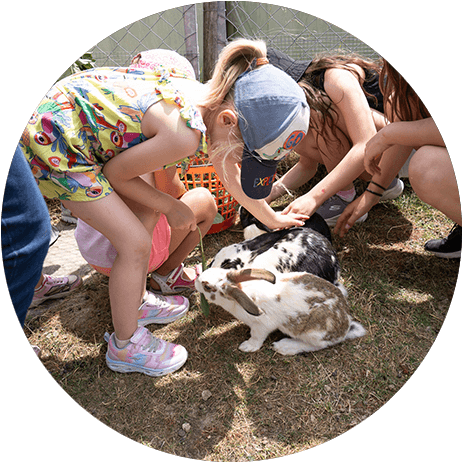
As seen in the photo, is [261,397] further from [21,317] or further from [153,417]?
[21,317]

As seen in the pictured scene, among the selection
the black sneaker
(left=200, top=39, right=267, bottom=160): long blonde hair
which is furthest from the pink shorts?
the black sneaker

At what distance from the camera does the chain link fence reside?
1091 mm

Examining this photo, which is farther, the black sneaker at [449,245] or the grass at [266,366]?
the black sneaker at [449,245]

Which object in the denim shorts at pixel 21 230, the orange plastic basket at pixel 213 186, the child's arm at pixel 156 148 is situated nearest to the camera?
the denim shorts at pixel 21 230

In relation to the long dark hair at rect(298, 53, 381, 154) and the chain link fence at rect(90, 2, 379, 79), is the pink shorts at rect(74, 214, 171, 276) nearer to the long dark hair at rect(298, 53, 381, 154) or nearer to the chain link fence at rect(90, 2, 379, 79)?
the chain link fence at rect(90, 2, 379, 79)

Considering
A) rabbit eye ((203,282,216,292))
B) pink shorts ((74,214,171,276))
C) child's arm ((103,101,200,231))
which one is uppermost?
child's arm ((103,101,200,231))

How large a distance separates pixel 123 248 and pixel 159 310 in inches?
15.0

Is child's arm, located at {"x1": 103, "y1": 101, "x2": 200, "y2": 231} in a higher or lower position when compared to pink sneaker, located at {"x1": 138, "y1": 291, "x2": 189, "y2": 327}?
higher

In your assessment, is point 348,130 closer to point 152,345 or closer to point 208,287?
point 208,287

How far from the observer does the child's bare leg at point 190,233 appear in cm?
133

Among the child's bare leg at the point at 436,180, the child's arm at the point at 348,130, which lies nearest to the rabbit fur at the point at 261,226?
the child's arm at the point at 348,130

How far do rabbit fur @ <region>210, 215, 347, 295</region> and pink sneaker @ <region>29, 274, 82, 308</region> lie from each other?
54cm

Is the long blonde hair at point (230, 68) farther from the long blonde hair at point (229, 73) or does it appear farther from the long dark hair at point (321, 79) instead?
the long dark hair at point (321, 79)

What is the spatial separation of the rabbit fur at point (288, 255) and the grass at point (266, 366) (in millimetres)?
137
